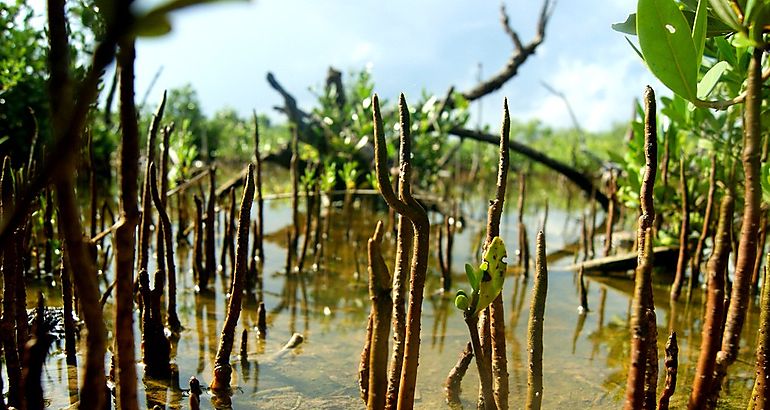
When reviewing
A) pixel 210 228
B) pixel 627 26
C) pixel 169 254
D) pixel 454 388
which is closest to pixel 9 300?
pixel 169 254

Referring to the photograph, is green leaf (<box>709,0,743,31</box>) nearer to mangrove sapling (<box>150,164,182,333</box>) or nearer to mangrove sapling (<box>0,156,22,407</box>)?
mangrove sapling (<box>0,156,22,407</box>)

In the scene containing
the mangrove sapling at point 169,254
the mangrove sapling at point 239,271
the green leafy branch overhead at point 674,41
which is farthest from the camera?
the mangrove sapling at point 169,254

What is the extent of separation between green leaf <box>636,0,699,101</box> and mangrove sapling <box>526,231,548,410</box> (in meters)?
0.41

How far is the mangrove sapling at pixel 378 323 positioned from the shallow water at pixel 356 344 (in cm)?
59

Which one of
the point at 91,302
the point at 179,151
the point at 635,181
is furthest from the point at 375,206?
the point at 91,302

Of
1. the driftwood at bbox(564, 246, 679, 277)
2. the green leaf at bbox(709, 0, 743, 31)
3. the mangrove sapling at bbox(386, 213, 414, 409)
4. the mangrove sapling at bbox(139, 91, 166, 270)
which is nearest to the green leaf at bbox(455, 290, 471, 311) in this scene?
the mangrove sapling at bbox(386, 213, 414, 409)

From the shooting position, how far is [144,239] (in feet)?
7.23

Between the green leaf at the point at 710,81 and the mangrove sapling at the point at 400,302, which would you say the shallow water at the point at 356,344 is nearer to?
the mangrove sapling at the point at 400,302

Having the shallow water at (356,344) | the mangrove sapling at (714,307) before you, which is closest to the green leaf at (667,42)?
the mangrove sapling at (714,307)

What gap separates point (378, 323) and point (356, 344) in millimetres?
1327

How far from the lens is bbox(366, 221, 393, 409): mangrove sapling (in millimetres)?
1433

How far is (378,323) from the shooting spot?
1.44 m

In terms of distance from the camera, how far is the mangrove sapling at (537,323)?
1.37 m

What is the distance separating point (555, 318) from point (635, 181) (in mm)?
1218
